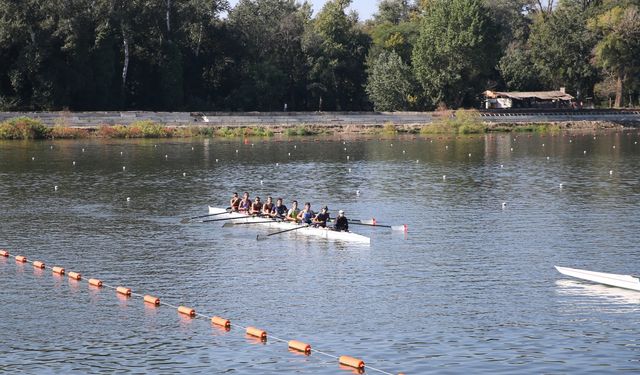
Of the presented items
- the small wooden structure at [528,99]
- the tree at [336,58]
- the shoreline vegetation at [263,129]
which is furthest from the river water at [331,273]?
the small wooden structure at [528,99]

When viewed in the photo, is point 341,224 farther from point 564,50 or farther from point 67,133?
point 564,50

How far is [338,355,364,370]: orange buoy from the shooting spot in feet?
71.8

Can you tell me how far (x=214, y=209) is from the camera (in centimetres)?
4269

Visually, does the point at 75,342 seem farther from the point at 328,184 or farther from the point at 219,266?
the point at 328,184

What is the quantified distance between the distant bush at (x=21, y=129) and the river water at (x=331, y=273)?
79.2 ft

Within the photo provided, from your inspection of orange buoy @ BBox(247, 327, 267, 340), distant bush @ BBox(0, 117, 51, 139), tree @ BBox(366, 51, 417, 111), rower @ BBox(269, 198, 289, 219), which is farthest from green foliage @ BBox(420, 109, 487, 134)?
orange buoy @ BBox(247, 327, 267, 340)

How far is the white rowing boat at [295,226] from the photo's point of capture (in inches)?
1435

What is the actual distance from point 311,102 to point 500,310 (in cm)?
9011

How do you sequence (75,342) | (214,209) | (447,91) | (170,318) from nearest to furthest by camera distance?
(75,342) → (170,318) → (214,209) → (447,91)

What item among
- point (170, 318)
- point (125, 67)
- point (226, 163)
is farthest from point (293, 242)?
point (125, 67)

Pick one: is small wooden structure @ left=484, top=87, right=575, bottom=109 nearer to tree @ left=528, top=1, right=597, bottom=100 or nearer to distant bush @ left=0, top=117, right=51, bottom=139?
tree @ left=528, top=1, right=597, bottom=100

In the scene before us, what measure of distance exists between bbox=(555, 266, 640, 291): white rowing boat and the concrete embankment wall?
6647 cm

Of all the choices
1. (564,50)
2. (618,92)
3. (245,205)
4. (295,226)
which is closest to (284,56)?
(564,50)

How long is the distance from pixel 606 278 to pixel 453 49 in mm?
77776
